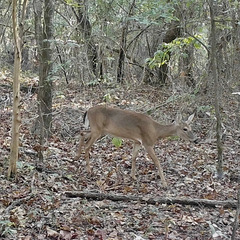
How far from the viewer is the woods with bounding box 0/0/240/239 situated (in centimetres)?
559

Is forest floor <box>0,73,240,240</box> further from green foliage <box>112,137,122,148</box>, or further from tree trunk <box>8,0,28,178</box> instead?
green foliage <box>112,137,122,148</box>

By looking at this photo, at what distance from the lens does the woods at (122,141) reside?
5590 mm

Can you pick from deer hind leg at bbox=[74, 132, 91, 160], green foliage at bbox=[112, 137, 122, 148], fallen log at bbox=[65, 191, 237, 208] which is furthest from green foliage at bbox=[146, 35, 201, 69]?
fallen log at bbox=[65, 191, 237, 208]

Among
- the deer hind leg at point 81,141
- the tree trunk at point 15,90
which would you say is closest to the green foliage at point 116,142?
the deer hind leg at point 81,141

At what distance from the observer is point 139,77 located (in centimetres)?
1484

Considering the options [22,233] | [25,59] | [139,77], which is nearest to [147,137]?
[22,233]

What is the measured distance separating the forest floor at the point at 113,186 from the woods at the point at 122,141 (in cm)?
2

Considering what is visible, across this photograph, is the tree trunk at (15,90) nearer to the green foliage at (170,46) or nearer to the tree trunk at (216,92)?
the green foliage at (170,46)

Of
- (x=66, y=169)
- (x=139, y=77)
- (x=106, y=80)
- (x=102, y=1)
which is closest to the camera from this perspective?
(x=66, y=169)

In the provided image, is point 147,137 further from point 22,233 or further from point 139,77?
point 139,77

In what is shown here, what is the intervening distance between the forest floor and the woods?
0.02 metres

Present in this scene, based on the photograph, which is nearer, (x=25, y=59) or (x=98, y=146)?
(x=98, y=146)

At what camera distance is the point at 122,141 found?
10.1 metres

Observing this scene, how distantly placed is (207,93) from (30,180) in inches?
235
